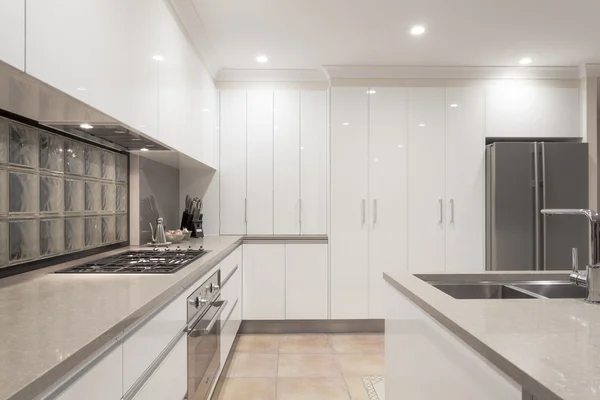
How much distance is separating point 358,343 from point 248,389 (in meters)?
1.20

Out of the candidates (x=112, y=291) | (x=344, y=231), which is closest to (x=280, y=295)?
(x=344, y=231)

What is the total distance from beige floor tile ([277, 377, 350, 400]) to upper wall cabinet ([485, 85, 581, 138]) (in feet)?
8.66

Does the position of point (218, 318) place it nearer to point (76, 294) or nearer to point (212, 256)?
point (212, 256)

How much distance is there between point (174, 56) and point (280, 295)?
7.42 ft

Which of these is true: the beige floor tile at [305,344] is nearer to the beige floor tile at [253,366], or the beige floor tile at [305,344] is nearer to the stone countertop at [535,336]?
the beige floor tile at [253,366]

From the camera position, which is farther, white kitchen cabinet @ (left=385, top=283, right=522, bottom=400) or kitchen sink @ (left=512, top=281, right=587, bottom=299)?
kitchen sink @ (left=512, top=281, right=587, bottom=299)

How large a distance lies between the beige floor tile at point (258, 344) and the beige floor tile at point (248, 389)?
537mm

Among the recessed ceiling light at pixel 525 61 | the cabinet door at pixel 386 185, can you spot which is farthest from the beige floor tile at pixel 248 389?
the recessed ceiling light at pixel 525 61

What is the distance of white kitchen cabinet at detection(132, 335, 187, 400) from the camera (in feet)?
3.93

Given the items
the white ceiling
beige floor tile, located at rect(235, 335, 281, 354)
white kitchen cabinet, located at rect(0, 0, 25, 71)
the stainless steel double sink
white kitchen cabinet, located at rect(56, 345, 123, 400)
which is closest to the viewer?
white kitchen cabinet, located at rect(56, 345, 123, 400)

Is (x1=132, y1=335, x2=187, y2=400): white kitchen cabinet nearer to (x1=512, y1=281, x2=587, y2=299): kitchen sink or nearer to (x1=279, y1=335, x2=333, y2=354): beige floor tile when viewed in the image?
(x1=512, y1=281, x2=587, y2=299): kitchen sink

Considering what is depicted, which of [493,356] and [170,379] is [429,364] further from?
[170,379]

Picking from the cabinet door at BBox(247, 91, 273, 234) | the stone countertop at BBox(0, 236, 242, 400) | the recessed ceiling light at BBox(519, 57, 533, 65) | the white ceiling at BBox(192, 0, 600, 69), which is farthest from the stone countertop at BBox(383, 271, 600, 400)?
the recessed ceiling light at BBox(519, 57, 533, 65)

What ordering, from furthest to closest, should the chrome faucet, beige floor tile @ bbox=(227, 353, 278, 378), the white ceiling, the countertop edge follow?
beige floor tile @ bbox=(227, 353, 278, 378) < the white ceiling < the chrome faucet < the countertop edge
